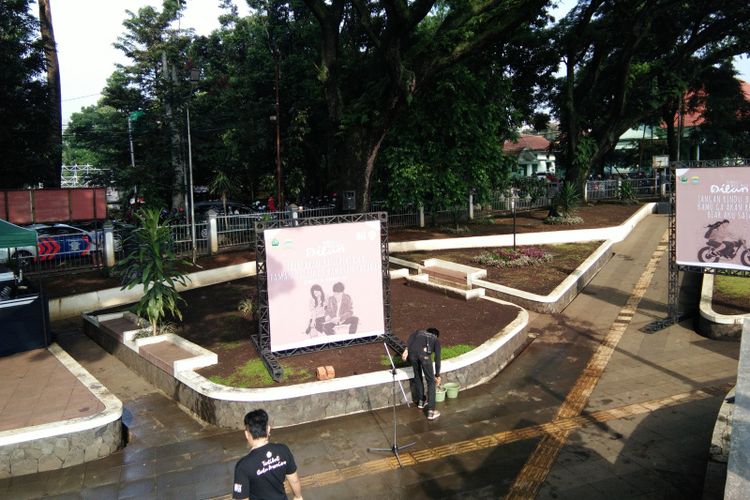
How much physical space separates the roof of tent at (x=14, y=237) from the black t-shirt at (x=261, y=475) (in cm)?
940

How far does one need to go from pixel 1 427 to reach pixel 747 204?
46.7 feet

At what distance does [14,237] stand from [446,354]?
9010 mm

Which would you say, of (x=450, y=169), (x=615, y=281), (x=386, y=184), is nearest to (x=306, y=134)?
(x=386, y=184)

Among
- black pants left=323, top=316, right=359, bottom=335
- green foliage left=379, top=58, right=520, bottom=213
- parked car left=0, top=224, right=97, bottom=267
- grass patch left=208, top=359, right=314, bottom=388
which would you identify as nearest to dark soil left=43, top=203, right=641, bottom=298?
parked car left=0, top=224, right=97, bottom=267

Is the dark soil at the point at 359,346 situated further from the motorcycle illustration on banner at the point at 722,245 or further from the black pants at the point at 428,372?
the motorcycle illustration on banner at the point at 722,245

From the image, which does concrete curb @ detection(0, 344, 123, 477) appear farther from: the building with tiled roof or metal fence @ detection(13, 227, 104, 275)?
the building with tiled roof

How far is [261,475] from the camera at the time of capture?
4.52m

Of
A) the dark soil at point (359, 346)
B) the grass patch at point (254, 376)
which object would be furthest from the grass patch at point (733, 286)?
the grass patch at point (254, 376)

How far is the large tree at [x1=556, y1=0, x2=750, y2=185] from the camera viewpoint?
2756 centimetres

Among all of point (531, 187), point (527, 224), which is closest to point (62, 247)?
point (527, 224)

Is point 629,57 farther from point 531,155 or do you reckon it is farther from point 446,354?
point 531,155

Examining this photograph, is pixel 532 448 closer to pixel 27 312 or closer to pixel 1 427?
pixel 1 427

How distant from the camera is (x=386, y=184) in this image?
82.0ft

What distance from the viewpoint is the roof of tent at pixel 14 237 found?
11352 mm
